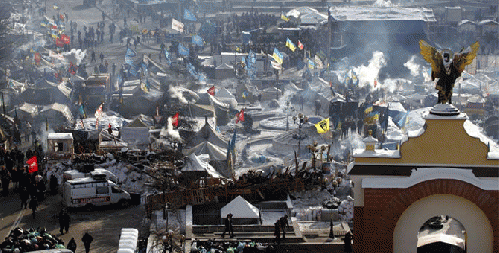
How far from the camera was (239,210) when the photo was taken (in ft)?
103

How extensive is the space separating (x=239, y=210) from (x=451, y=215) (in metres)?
10.4

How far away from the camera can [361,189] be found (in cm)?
2223

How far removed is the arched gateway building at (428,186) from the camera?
21578 millimetres

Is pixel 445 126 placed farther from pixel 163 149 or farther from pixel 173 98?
pixel 173 98

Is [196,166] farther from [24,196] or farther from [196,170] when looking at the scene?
[24,196]

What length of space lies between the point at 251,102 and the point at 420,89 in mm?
13210

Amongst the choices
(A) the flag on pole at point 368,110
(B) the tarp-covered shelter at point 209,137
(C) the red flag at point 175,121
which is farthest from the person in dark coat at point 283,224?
(A) the flag on pole at point 368,110

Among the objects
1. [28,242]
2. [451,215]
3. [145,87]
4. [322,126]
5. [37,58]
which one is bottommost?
[37,58]

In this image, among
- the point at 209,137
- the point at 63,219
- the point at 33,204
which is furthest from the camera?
the point at 209,137

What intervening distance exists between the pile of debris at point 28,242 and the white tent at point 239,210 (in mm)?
5103

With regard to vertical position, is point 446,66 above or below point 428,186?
above

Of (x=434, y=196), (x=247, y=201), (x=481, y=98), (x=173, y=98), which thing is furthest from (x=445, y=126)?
(x=481, y=98)

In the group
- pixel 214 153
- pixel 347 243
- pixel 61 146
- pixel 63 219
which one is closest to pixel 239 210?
pixel 347 243

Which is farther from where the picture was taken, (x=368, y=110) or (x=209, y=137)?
(x=368, y=110)
